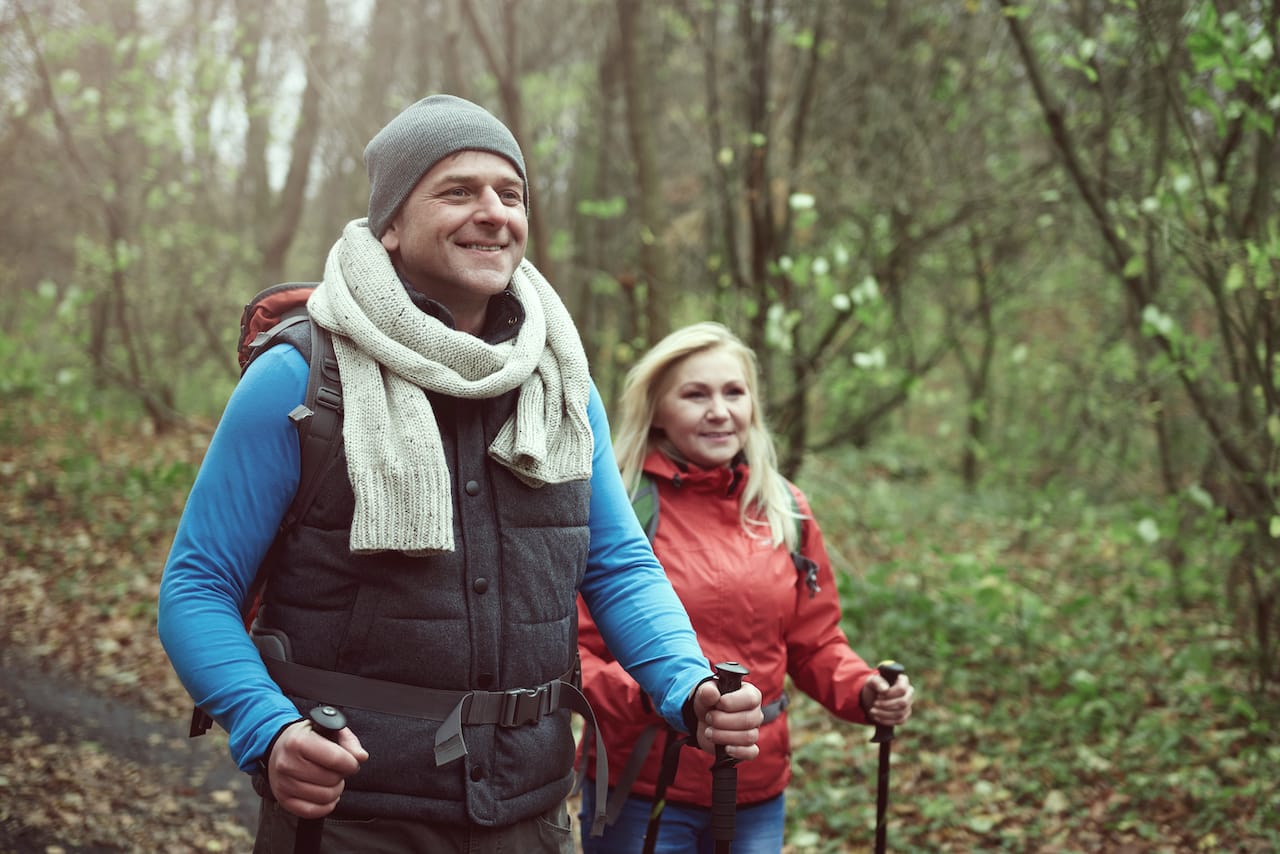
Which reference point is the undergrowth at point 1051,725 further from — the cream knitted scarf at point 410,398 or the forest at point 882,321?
the cream knitted scarf at point 410,398

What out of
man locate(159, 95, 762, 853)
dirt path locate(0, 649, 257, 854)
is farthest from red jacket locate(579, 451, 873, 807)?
dirt path locate(0, 649, 257, 854)

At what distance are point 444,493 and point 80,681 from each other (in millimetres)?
6489

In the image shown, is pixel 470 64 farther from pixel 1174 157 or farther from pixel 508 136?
pixel 508 136

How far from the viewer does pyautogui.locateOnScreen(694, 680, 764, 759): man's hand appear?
85.9 inches

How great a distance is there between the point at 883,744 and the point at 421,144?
212 centimetres

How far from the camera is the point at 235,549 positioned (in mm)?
2041

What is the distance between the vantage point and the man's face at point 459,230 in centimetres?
226

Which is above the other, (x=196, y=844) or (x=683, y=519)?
(x=683, y=519)

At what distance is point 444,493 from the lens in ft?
6.86

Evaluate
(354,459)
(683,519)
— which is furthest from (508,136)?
(683,519)

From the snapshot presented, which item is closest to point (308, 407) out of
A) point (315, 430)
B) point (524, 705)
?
point (315, 430)

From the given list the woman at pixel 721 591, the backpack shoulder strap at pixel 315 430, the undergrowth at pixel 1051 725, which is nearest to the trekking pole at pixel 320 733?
the backpack shoulder strap at pixel 315 430

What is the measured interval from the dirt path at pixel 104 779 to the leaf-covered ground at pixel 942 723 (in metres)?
0.02

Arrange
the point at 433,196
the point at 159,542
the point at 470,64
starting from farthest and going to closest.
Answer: the point at 470,64, the point at 159,542, the point at 433,196
